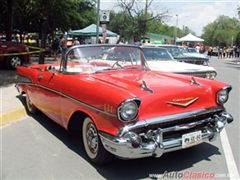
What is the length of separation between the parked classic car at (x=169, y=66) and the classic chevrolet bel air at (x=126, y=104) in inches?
132

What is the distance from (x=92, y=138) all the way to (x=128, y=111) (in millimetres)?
865

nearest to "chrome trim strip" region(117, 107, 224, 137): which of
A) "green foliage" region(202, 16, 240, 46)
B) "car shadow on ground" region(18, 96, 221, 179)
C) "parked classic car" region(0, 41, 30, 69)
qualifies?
"car shadow on ground" region(18, 96, 221, 179)

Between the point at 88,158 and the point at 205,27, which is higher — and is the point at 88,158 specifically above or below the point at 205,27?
below

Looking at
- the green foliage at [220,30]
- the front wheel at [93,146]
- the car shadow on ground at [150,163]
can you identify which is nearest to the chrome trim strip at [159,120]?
the front wheel at [93,146]

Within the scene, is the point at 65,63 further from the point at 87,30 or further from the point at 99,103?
the point at 87,30

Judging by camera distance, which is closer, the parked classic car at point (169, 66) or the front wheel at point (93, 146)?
the front wheel at point (93, 146)

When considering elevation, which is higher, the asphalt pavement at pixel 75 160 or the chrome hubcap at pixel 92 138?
the chrome hubcap at pixel 92 138

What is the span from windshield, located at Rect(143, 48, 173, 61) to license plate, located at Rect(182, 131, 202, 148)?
19.4 ft

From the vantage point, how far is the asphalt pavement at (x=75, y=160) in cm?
391

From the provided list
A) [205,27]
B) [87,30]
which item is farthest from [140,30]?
[205,27]

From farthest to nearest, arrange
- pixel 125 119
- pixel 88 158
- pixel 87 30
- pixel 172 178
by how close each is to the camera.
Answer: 1. pixel 87 30
2. pixel 88 158
3. pixel 172 178
4. pixel 125 119

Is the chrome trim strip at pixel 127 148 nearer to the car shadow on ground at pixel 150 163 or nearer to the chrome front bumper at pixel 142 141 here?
the chrome front bumper at pixel 142 141

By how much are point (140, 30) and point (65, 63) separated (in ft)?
65.9

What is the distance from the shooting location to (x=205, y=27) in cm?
13200
